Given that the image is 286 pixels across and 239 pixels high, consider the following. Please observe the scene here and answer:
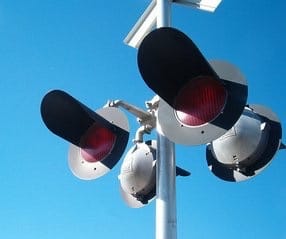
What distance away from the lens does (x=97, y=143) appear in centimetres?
376

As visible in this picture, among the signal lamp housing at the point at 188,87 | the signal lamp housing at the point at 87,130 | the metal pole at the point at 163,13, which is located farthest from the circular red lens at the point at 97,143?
the metal pole at the point at 163,13

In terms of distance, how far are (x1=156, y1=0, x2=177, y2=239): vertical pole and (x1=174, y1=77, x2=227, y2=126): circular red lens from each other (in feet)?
1.11

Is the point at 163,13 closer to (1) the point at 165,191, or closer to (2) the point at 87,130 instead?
(2) the point at 87,130

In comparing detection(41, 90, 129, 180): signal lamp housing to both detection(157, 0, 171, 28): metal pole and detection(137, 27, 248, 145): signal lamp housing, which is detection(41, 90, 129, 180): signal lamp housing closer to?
detection(137, 27, 248, 145): signal lamp housing

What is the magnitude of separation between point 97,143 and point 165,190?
35.0 inches

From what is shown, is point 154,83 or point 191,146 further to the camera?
point 154,83

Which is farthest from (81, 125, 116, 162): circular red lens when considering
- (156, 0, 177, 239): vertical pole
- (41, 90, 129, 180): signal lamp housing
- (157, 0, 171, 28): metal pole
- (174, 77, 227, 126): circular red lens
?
(157, 0, 171, 28): metal pole

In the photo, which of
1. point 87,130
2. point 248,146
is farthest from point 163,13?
point 248,146

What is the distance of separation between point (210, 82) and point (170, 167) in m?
0.67

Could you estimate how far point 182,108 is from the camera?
3.08 metres

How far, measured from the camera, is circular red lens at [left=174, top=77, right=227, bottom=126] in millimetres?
2889

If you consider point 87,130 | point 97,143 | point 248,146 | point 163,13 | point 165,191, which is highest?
point 163,13

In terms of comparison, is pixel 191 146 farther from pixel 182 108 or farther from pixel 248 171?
pixel 248 171

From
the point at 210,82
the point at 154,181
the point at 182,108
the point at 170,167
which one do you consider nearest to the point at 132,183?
the point at 154,181
